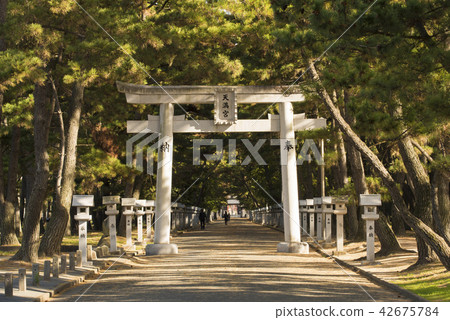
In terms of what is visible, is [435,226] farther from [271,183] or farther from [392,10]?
[271,183]

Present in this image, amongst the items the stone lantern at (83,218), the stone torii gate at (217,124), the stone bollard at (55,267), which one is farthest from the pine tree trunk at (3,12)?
the stone bollard at (55,267)

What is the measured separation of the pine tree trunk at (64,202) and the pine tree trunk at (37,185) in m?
0.60

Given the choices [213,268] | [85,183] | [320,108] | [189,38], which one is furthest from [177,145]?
[213,268]

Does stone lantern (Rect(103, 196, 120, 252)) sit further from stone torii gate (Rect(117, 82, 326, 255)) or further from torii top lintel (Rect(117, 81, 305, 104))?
torii top lintel (Rect(117, 81, 305, 104))

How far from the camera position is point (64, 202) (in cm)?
2162

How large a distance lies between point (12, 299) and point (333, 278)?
24.5ft

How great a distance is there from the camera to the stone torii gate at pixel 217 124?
23875mm

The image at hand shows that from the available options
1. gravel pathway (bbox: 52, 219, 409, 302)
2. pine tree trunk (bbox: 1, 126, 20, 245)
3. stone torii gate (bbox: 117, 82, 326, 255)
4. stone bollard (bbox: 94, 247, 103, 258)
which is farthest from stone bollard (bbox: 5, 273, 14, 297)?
pine tree trunk (bbox: 1, 126, 20, 245)

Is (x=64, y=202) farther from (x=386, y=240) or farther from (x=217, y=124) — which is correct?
(x=386, y=240)

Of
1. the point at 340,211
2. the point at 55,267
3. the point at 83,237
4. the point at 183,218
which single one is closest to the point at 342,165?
the point at 340,211

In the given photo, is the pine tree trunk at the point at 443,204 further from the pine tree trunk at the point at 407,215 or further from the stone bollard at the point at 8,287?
the stone bollard at the point at 8,287

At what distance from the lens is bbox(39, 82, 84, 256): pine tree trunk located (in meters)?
21.6

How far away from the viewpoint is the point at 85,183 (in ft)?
109

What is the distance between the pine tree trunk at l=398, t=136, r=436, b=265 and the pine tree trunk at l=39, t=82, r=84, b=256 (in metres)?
10.7
